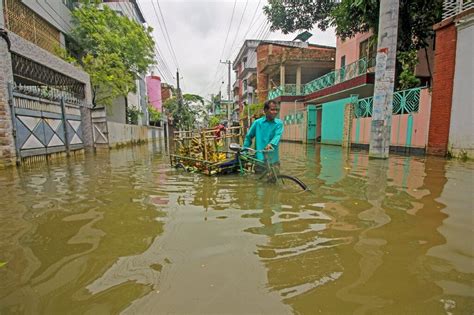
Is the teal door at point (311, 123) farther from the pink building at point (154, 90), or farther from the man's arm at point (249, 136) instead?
the pink building at point (154, 90)

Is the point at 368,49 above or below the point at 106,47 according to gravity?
above

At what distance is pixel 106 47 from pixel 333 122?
49.1 ft

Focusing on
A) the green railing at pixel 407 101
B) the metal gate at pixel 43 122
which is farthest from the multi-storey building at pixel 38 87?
the green railing at pixel 407 101

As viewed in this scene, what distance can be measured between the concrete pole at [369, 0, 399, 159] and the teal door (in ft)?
36.0

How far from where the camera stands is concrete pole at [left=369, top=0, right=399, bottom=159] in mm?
8242

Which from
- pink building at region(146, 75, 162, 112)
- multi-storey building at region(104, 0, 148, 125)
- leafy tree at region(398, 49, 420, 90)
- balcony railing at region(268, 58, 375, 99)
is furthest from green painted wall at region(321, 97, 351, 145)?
pink building at region(146, 75, 162, 112)

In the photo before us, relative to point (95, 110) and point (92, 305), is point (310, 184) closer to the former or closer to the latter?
point (92, 305)

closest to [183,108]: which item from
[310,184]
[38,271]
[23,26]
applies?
[23,26]

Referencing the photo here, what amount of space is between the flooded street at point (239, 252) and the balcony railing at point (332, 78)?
41.4 feet

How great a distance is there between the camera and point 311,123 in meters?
20.2

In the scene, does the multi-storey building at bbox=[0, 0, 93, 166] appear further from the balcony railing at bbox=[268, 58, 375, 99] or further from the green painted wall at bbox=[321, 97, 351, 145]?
the balcony railing at bbox=[268, 58, 375, 99]

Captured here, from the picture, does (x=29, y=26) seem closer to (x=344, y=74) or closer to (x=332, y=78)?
(x=344, y=74)

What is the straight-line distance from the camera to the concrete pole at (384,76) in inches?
324

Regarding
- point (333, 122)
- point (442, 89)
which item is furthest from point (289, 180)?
point (333, 122)
